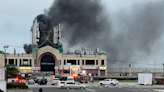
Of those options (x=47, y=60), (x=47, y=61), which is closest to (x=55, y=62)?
(x=47, y=61)

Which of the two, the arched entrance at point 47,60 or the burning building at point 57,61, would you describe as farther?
the arched entrance at point 47,60

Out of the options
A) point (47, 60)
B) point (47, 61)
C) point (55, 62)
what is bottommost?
point (55, 62)

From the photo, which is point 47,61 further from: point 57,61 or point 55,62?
point 57,61

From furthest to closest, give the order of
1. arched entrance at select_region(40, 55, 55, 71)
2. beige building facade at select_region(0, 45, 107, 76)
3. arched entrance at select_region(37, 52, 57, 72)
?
arched entrance at select_region(40, 55, 55, 71) < arched entrance at select_region(37, 52, 57, 72) < beige building facade at select_region(0, 45, 107, 76)

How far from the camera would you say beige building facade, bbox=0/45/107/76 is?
366 feet

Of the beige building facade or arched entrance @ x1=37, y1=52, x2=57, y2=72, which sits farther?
arched entrance @ x1=37, y1=52, x2=57, y2=72

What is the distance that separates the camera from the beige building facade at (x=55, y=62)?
112 m

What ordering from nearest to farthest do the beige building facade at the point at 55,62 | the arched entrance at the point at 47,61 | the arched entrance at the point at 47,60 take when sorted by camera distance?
the beige building facade at the point at 55,62 < the arched entrance at the point at 47,60 < the arched entrance at the point at 47,61

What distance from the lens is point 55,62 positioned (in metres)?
114

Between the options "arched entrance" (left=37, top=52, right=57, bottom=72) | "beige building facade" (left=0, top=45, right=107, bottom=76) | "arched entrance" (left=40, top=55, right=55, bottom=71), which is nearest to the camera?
"beige building facade" (left=0, top=45, right=107, bottom=76)

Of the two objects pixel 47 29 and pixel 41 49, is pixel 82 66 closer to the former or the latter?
pixel 41 49

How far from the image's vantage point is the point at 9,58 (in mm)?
111500

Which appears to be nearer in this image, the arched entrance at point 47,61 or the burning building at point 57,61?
the burning building at point 57,61

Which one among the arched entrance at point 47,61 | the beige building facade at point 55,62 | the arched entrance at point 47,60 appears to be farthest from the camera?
the arched entrance at point 47,61
